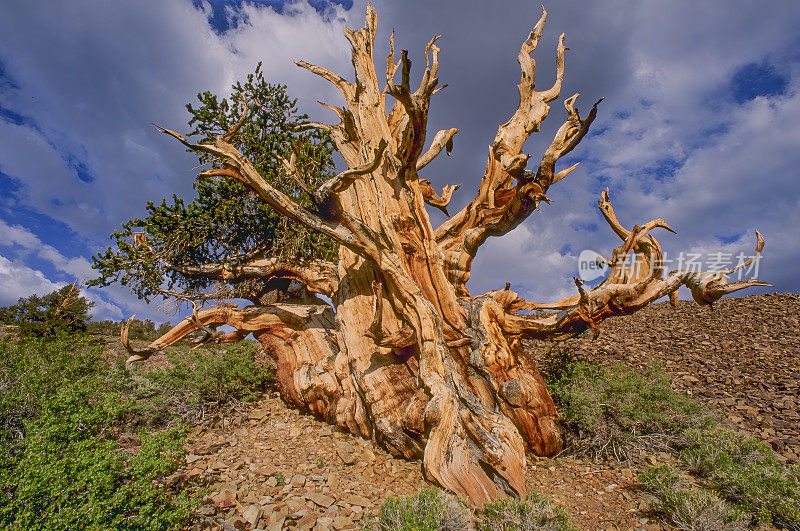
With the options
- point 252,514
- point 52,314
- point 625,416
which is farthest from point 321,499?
point 52,314

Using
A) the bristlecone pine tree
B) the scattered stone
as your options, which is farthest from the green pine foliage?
the scattered stone

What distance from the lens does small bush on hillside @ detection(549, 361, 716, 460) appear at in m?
5.79

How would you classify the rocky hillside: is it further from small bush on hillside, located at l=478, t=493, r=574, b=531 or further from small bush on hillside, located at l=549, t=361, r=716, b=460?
small bush on hillside, located at l=478, t=493, r=574, b=531

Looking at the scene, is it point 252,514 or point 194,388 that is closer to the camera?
point 252,514

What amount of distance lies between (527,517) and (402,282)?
3538 millimetres

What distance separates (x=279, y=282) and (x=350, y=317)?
3.51 metres

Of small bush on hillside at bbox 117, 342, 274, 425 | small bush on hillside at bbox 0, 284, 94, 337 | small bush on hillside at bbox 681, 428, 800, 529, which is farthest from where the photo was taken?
small bush on hillside at bbox 0, 284, 94, 337

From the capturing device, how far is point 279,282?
10.2m

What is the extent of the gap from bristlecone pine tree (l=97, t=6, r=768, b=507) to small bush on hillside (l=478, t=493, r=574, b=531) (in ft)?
2.43

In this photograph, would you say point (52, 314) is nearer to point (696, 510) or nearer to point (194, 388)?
point (194, 388)

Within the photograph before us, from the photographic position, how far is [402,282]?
6.31m

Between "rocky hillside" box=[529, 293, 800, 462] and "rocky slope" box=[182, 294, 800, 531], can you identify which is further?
"rocky hillside" box=[529, 293, 800, 462]

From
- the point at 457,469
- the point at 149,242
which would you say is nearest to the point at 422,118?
the point at 457,469

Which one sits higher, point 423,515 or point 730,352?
point 730,352
